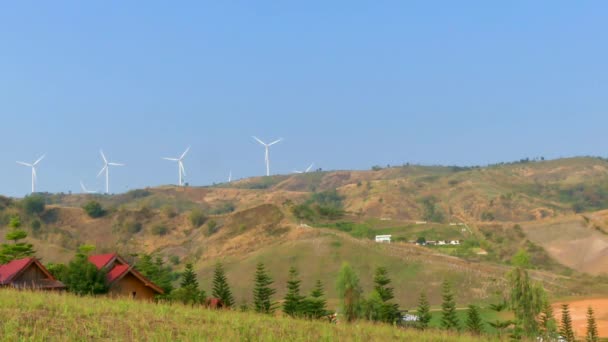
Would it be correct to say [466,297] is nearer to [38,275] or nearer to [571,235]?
[571,235]

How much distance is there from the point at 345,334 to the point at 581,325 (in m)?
64.9

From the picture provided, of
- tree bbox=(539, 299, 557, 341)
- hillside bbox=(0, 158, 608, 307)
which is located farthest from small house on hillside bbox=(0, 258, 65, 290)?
hillside bbox=(0, 158, 608, 307)

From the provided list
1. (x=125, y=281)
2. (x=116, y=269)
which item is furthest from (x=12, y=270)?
(x=125, y=281)

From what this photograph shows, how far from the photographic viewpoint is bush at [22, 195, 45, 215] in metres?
168

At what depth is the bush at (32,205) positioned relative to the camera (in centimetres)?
16773

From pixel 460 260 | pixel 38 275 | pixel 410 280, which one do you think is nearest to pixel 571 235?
pixel 460 260

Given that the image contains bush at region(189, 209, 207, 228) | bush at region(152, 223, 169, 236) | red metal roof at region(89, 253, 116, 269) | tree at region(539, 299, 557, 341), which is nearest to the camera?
red metal roof at region(89, 253, 116, 269)

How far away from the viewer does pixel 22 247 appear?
75625mm

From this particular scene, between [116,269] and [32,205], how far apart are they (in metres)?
123

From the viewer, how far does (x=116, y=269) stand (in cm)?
5653

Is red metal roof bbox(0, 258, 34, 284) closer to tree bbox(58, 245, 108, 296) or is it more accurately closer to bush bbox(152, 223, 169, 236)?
tree bbox(58, 245, 108, 296)

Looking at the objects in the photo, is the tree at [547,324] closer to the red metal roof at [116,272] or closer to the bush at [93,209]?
the red metal roof at [116,272]

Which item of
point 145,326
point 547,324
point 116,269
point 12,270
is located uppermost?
point 12,270

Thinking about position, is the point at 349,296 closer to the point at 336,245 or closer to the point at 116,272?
the point at 116,272
